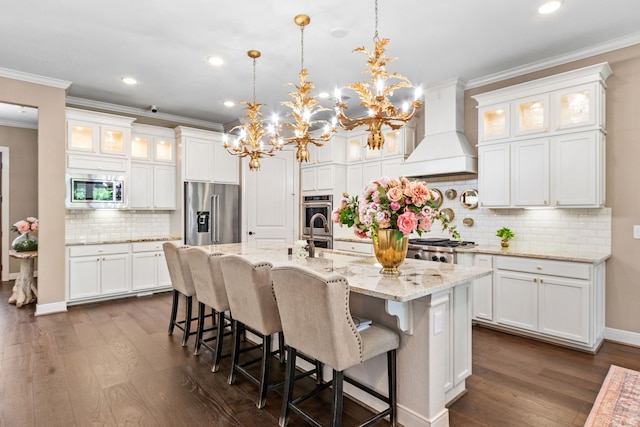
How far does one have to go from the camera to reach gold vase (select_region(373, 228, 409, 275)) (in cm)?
227

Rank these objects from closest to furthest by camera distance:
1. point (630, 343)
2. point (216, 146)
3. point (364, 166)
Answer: point (630, 343) < point (364, 166) < point (216, 146)

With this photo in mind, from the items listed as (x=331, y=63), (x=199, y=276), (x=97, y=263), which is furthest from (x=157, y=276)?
(x=331, y=63)

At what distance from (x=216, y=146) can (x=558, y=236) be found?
5.16 m

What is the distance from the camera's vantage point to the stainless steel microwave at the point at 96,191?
16.3 ft

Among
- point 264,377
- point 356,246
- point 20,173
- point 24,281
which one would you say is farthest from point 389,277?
point 20,173

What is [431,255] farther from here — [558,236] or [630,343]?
[630,343]

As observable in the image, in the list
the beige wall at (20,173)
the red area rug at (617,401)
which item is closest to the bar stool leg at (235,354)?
the red area rug at (617,401)

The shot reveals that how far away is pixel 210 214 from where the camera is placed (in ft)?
19.4

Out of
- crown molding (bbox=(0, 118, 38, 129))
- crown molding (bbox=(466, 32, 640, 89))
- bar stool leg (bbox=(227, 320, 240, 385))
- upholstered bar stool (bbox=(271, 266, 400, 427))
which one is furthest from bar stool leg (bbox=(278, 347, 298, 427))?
crown molding (bbox=(0, 118, 38, 129))

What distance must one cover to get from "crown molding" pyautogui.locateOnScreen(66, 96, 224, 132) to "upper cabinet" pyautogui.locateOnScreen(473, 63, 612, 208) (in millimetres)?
4746

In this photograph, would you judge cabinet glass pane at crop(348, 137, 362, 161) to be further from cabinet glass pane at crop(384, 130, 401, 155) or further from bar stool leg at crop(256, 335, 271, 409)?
bar stool leg at crop(256, 335, 271, 409)

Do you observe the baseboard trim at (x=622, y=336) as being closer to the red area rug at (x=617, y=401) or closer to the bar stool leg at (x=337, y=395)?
the red area rug at (x=617, y=401)

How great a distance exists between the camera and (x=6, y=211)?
6367mm

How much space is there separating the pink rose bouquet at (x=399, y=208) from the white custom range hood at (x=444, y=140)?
232cm
